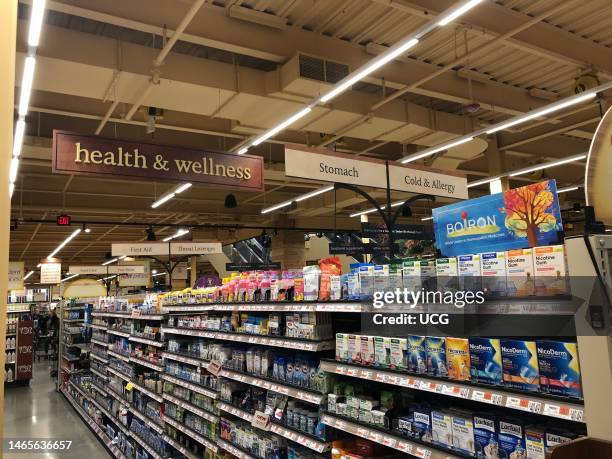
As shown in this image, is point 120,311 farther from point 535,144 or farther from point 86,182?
point 535,144

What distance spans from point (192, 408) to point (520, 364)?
175 inches

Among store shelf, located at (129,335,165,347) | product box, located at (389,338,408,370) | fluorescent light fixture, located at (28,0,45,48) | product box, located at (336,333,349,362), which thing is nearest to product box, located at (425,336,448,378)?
product box, located at (389,338,408,370)

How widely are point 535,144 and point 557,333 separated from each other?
36.2ft

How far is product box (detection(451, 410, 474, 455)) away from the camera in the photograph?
7.60ft

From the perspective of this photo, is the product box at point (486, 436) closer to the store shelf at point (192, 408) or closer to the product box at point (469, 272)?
the product box at point (469, 272)

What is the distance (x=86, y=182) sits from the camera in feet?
42.3

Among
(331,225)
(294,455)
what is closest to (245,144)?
(294,455)

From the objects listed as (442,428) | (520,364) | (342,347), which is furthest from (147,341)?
(520,364)

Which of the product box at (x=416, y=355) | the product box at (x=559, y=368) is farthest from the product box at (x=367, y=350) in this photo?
the product box at (x=559, y=368)

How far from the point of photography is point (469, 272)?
7.92ft

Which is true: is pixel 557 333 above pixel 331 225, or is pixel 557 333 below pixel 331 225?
below

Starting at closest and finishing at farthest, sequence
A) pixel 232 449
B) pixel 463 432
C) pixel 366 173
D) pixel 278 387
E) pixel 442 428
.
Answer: pixel 463 432 < pixel 442 428 < pixel 278 387 < pixel 232 449 < pixel 366 173

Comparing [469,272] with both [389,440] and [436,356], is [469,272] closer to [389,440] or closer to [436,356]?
[436,356]

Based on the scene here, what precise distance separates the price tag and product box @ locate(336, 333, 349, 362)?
1.16 m
